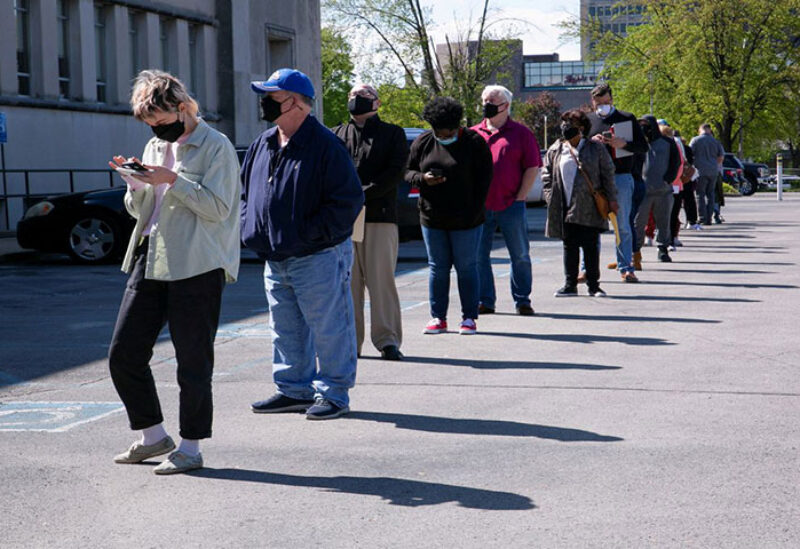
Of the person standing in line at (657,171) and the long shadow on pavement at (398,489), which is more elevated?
the person standing in line at (657,171)

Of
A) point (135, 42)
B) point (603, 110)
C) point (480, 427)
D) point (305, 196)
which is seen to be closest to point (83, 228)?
point (603, 110)

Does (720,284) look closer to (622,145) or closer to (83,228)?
(622,145)

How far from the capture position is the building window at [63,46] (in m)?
30.9

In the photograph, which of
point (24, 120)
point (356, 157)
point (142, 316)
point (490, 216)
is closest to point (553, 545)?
point (142, 316)

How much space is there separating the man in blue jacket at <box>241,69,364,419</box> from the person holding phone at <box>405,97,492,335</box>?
2.93 metres

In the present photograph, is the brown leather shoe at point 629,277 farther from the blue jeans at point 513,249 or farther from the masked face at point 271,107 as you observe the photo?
the masked face at point 271,107

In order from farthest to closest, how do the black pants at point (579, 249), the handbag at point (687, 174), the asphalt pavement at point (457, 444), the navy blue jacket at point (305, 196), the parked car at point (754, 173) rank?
1. the parked car at point (754, 173)
2. the handbag at point (687, 174)
3. the black pants at point (579, 249)
4. the navy blue jacket at point (305, 196)
5. the asphalt pavement at point (457, 444)

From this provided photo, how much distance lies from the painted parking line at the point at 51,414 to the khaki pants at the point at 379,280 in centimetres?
206

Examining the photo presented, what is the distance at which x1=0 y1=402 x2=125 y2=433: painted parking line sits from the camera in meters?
6.62

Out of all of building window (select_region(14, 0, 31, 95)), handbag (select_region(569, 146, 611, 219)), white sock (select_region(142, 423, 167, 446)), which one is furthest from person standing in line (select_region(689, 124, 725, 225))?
white sock (select_region(142, 423, 167, 446))

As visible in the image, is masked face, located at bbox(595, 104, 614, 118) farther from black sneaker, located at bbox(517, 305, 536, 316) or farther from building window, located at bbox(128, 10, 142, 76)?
building window, located at bbox(128, 10, 142, 76)

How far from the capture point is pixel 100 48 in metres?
32.9

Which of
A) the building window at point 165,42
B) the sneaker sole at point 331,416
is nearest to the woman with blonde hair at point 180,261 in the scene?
the sneaker sole at point 331,416

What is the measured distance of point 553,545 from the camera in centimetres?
438
